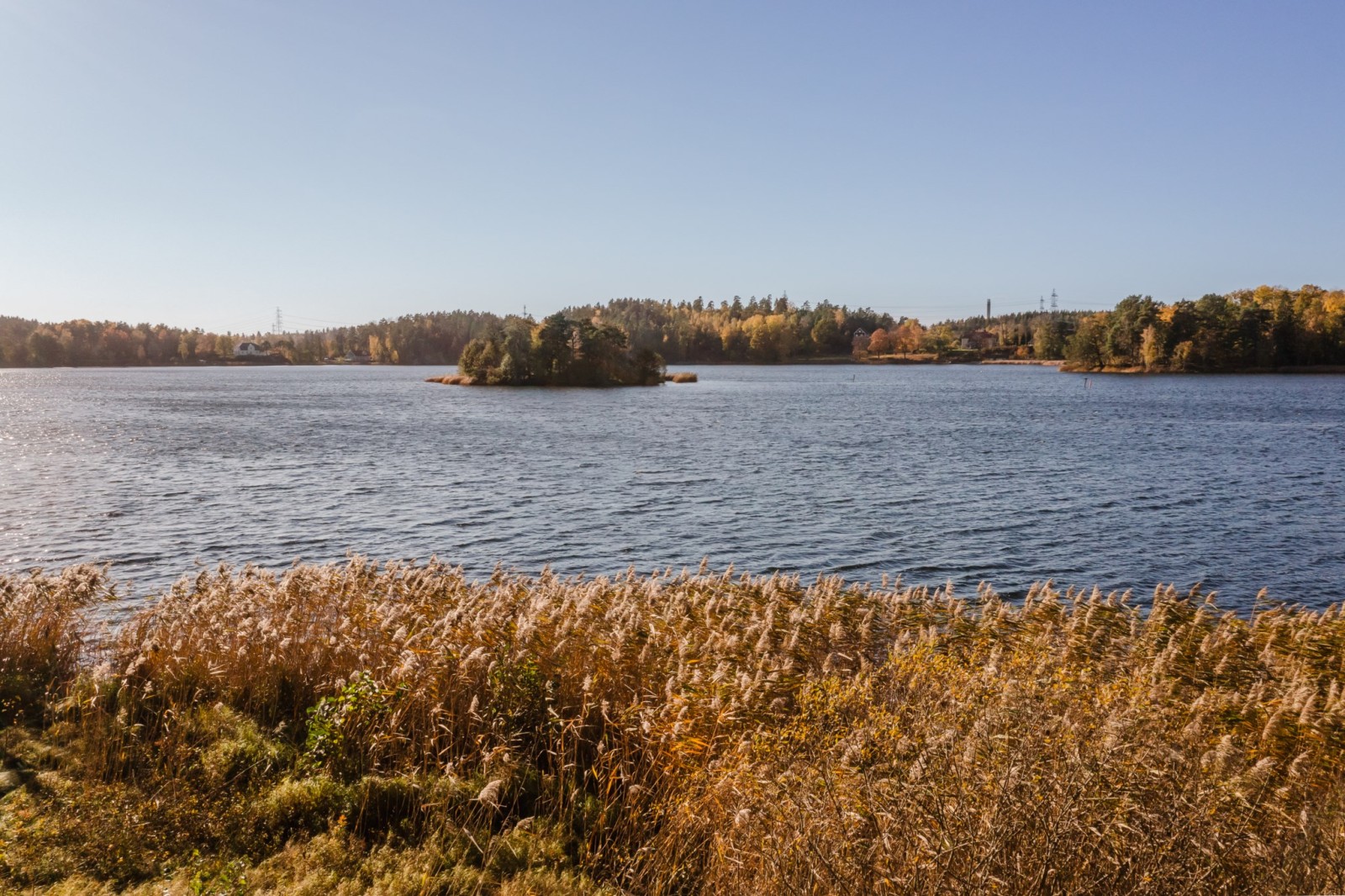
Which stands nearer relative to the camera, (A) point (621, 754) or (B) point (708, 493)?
(A) point (621, 754)

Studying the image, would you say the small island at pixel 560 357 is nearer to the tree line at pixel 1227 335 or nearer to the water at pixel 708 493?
the water at pixel 708 493

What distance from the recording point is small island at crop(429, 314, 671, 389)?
125 m

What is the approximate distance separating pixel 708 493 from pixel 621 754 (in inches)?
1095

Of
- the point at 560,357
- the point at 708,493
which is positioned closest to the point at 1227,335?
the point at 560,357

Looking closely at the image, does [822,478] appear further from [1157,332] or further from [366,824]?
[1157,332]

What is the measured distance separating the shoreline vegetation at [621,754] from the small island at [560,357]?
111904 millimetres

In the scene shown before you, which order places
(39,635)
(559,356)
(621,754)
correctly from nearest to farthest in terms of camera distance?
(621,754) < (39,635) < (559,356)

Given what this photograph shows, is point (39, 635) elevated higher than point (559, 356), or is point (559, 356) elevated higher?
point (559, 356)

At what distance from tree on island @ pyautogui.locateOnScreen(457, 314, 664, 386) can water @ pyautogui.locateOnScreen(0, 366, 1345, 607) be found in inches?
1751

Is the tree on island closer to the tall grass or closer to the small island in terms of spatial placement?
the small island

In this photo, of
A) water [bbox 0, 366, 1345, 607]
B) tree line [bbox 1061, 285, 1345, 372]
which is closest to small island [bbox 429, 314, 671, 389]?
water [bbox 0, 366, 1345, 607]

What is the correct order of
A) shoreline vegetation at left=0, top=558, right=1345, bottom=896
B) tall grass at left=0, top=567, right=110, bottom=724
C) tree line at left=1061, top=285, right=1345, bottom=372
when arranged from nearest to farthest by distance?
shoreline vegetation at left=0, top=558, right=1345, bottom=896, tall grass at left=0, top=567, right=110, bottom=724, tree line at left=1061, top=285, right=1345, bottom=372

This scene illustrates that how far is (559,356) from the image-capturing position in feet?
409

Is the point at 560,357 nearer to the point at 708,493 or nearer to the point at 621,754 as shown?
the point at 708,493
